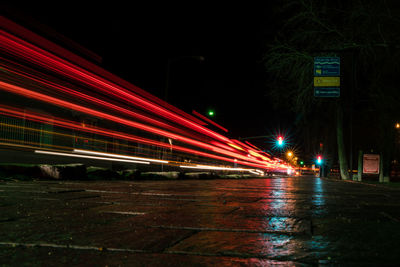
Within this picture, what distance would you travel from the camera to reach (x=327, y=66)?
1762cm

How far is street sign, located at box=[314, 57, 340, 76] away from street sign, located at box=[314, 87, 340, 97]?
0.71m

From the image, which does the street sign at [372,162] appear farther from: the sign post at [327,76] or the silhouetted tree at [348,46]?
the sign post at [327,76]

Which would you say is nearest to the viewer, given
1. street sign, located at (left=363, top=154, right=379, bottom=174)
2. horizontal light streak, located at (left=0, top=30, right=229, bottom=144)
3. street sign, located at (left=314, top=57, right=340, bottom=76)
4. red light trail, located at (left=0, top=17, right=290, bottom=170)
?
horizontal light streak, located at (left=0, top=30, right=229, bottom=144)

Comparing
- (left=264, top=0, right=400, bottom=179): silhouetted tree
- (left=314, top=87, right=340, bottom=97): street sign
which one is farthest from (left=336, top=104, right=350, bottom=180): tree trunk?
(left=314, top=87, right=340, bottom=97): street sign

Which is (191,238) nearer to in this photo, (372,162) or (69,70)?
(69,70)

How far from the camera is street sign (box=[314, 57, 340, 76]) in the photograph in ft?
57.2

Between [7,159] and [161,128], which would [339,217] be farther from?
[161,128]

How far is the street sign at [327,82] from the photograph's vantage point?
17.5m

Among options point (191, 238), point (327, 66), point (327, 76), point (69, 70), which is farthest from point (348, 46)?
point (191, 238)

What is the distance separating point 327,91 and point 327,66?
1.24 meters

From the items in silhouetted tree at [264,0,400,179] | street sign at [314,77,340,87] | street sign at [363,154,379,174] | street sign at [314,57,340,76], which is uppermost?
silhouetted tree at [264,0,400,179]

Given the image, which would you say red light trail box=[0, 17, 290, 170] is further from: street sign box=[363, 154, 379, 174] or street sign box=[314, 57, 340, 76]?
street sign box=[363, 154, 379, 174]

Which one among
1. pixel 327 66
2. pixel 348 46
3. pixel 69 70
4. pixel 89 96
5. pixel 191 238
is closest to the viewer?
pixel 191 238

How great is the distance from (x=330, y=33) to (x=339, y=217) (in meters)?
17.7
